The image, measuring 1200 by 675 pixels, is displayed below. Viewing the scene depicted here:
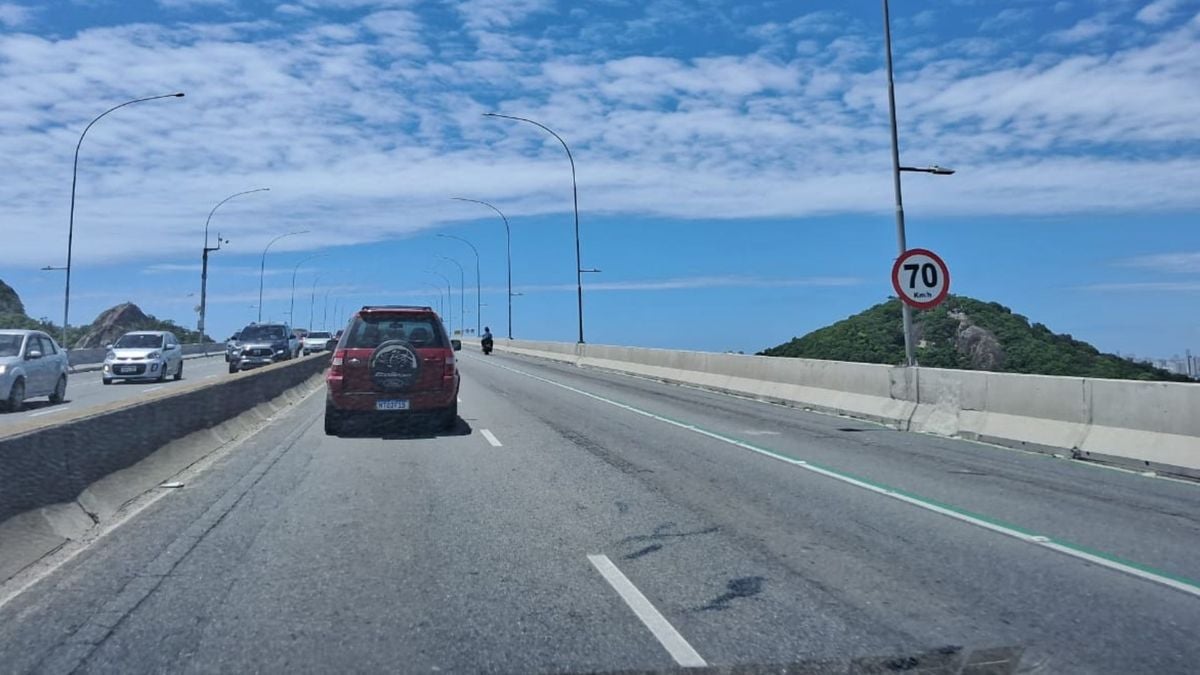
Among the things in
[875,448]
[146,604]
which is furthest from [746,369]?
[146,604]

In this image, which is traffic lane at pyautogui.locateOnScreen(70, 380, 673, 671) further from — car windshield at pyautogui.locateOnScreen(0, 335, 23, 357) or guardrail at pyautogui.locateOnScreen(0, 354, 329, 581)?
car windshield at pyautogui.locateOnScreen(0, 335, 23, 357)

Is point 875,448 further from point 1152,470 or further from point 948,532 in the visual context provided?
point 948,532

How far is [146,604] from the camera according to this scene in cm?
588

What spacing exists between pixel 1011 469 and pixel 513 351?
60.5 meters

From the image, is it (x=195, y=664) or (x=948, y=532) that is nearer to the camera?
(x=195, y=664)

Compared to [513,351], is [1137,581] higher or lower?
lower

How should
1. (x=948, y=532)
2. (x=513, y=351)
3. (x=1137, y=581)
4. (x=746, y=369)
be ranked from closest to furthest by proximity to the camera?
(x=1137, y=581) < (x=948, y=532) < (x=746, y=369) < (x=513, y=351)

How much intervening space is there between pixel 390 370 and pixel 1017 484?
29.6 feet

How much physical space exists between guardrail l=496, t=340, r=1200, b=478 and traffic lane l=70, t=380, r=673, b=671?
716cm

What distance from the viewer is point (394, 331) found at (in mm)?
16000

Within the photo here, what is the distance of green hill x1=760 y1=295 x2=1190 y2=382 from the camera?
77.8ft

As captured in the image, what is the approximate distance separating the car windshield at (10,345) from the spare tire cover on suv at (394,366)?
1078cm

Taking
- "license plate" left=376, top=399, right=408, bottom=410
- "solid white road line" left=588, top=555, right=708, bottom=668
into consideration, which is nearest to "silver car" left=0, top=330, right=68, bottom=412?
"license plate" left=376, top=399, right=408, bottom=410

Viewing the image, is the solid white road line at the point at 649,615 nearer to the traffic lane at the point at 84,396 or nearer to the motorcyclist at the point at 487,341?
the traffic lane at the point at 84,396
